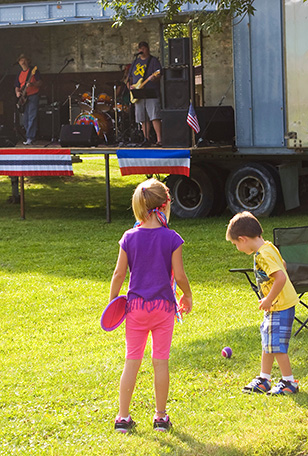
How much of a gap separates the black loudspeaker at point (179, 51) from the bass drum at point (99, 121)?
289cm

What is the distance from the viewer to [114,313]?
438cm

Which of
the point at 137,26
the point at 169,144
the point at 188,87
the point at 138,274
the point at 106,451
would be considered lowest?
the point at 106,451

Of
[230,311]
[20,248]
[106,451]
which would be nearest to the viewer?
[106,451]

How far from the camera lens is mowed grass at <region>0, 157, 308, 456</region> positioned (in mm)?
4258

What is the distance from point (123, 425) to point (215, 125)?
9851mm

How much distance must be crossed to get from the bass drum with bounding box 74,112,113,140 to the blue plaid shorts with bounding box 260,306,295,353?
1102 centimetres

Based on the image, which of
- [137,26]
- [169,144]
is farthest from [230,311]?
[137,26]

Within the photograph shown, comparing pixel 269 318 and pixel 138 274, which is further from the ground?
pixel 138 274

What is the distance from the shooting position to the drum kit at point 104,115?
15.7m

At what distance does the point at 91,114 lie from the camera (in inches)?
624

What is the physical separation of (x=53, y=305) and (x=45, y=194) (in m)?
11.1

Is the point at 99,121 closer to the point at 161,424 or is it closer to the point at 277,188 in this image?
the point at 277,188

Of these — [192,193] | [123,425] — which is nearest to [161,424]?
[123,425]

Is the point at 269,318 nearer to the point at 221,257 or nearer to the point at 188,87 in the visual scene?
the point at 221,257
